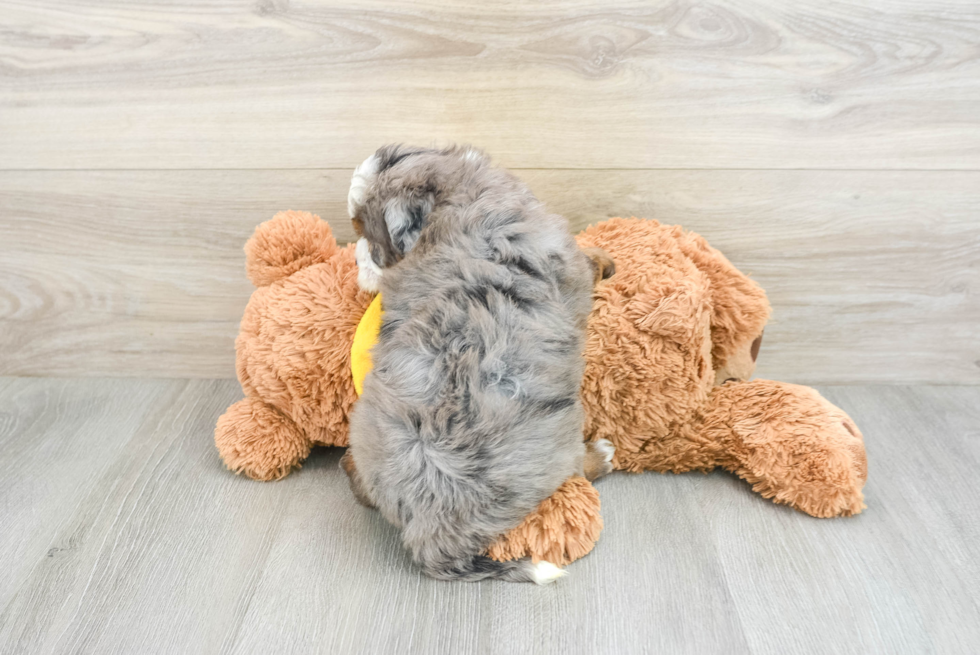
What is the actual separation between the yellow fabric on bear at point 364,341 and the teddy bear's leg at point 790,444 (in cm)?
51

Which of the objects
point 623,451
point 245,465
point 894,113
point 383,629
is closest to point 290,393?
point 245,465

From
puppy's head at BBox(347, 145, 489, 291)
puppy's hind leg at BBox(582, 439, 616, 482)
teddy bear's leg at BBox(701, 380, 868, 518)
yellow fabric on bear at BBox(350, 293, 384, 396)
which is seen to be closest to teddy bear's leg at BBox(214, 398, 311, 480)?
yellow fabric on bear at BBox(350, 293, 384, 396)

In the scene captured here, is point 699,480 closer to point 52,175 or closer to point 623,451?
point 623,451

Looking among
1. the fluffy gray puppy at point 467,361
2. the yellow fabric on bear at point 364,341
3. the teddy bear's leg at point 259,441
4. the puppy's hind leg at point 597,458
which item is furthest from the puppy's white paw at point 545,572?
the teddy bear's leg at point 259,441

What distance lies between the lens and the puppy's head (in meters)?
0.79

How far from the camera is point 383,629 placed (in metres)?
0.79

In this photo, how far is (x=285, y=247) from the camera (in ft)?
3.35

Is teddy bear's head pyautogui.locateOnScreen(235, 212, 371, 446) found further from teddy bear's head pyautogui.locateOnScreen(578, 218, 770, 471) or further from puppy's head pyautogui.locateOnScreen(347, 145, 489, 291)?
teddy bear's head pyautogui.locateOnScreen(578, 218, 770, 471)

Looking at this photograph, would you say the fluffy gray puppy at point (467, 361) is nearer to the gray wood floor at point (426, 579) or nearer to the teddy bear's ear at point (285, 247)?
the gray wood floor at point (426, 579)

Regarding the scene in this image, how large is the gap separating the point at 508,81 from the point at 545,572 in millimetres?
728

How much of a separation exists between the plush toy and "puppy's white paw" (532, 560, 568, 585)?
42mm

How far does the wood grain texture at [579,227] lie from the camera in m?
1.11

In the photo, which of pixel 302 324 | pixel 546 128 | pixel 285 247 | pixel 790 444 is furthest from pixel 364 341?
pixel 790 444

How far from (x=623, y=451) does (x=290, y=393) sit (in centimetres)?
51
